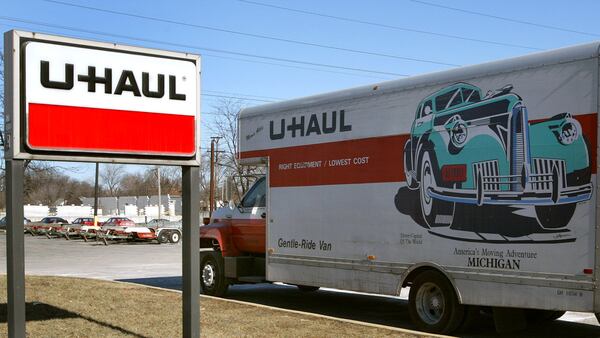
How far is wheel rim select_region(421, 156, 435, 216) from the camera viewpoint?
883 cm

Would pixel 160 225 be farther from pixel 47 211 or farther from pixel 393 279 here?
pixel 47 211

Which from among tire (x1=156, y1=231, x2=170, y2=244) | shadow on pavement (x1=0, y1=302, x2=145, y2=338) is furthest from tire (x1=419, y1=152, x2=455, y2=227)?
tire (x1=156, y1=231, x2=170, y2=244)

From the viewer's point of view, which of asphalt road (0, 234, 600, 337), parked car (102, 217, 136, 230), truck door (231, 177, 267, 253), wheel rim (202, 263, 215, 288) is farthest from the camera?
parked car (102, 217, 136, 230)

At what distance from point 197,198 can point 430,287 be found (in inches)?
150

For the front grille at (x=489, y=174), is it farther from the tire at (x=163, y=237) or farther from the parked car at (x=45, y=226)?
the parked car at (x=45, y=226)

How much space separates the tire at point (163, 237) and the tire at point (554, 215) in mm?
32074

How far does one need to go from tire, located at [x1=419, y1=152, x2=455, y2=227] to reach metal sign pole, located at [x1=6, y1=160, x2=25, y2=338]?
497 centimetres

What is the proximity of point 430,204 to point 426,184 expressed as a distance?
0.26m

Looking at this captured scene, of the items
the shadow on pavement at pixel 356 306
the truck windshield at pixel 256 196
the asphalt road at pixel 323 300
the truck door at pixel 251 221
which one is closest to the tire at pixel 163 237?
the asphalt road at pixel 323 300

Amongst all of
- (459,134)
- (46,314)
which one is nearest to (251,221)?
(46,314)

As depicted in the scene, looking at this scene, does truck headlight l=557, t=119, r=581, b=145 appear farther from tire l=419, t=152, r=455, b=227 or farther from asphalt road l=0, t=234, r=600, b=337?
asphalt road l=0, t=234, r=600, b=337

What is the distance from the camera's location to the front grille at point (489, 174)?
8.12 meters

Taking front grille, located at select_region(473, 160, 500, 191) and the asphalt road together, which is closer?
front grille, located at select_region(473, 160, 500, 191)

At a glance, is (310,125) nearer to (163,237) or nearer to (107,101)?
(107,101)
